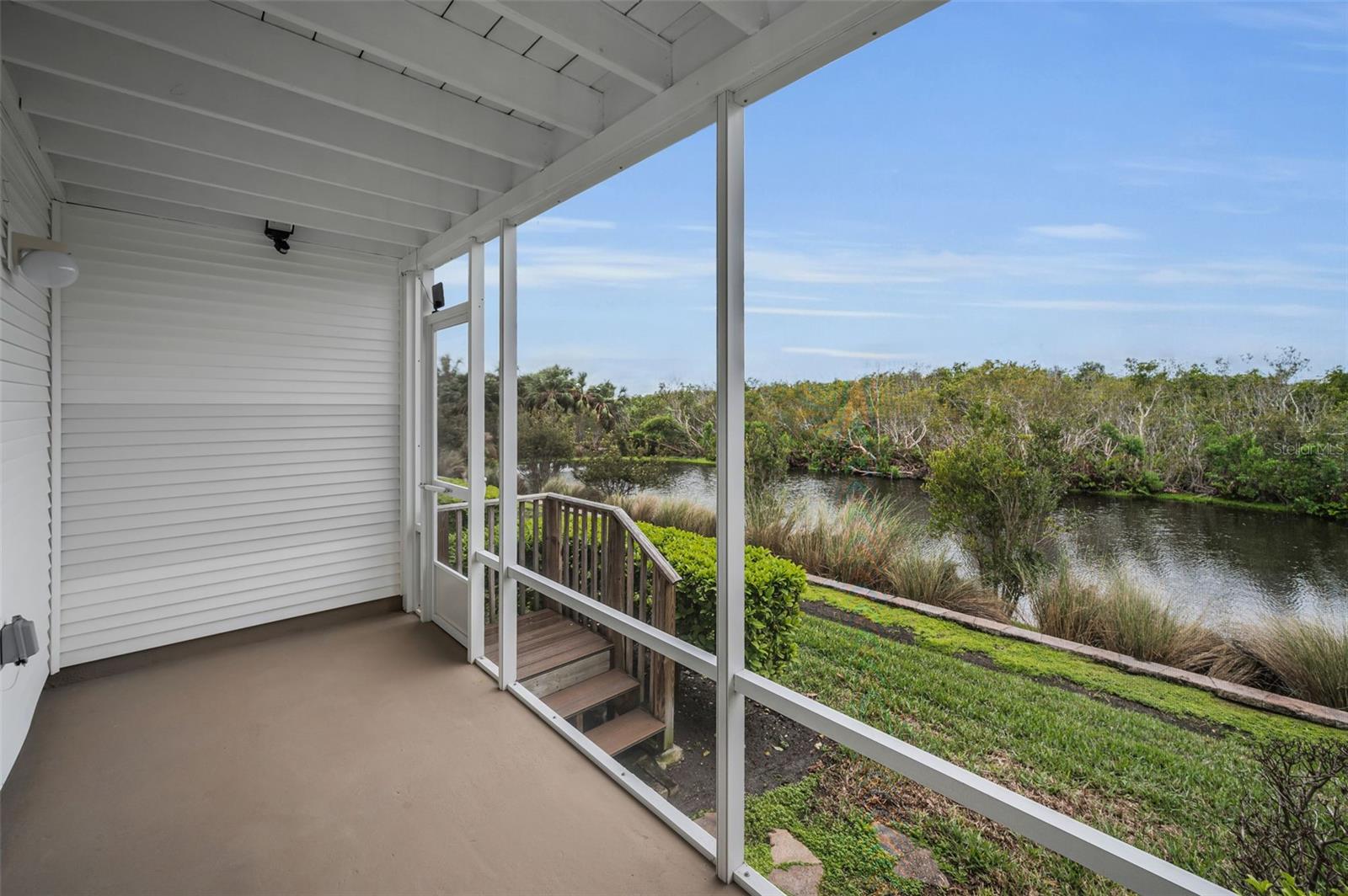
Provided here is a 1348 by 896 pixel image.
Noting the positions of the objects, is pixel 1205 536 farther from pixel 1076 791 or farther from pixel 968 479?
pixel 1076 791

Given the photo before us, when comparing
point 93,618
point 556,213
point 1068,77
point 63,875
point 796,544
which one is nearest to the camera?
point 1068,77

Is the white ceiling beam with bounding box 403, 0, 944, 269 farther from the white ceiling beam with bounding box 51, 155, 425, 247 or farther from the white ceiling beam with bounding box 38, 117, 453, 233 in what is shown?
the white ceiling beam with bounding box 51, 155, 425, 247

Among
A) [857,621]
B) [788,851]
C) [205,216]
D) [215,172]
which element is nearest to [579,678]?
[788,851]

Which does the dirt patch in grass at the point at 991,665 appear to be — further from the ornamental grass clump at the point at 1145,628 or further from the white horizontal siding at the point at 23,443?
the white horizontal siding at the point at 23,443

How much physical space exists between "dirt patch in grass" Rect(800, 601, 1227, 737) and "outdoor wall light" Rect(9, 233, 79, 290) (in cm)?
347

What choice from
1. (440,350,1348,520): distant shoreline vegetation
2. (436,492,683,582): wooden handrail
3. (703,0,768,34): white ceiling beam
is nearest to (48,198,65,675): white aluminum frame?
(436,492,683,582): wooden handrail

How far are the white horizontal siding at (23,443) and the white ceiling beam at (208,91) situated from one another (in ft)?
1.65

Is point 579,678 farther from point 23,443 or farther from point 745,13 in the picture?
point 745,13

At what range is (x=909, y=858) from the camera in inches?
72.6

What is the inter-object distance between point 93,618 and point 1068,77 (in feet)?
17.1

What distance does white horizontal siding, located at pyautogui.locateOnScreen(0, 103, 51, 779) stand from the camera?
2457 mm

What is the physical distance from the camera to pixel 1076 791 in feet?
5.02

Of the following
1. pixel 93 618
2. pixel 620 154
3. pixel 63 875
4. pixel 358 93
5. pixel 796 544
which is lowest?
pixel 63 875

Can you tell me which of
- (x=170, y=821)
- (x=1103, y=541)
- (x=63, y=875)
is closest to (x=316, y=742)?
(x=170, y=821)
